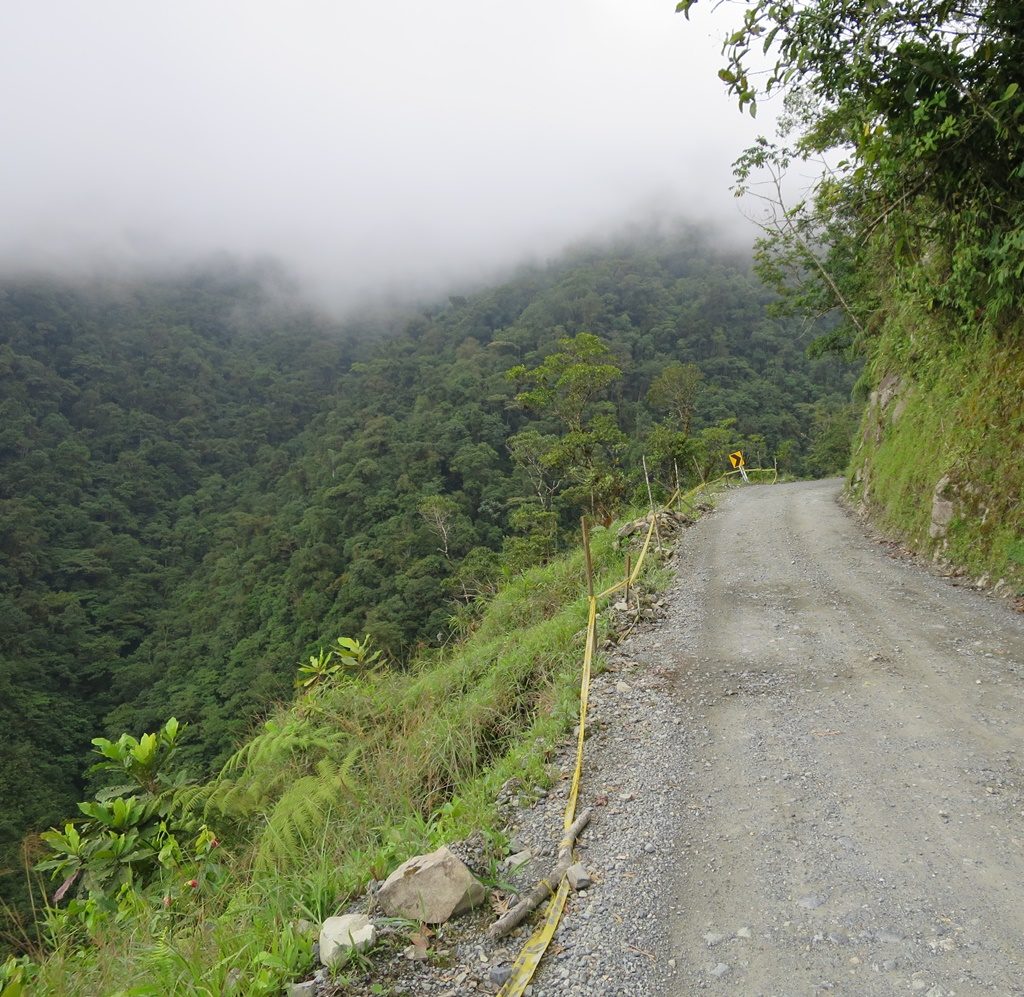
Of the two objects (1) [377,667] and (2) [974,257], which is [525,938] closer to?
(1) [377,667]

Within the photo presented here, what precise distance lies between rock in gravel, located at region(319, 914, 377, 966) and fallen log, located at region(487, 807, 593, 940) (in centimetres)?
57

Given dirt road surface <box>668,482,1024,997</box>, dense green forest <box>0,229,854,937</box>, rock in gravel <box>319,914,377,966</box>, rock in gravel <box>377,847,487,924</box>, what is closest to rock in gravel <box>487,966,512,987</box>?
rock in gravel <box>377,847,487,924</box>

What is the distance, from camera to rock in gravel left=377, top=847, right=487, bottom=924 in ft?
9.58

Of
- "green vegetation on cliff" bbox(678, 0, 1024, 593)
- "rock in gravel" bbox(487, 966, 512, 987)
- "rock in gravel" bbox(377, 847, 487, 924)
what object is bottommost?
"rock in gravel" bbox(487, 966, 512, 987)

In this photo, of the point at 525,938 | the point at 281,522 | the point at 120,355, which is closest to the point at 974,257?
the point at 525,938

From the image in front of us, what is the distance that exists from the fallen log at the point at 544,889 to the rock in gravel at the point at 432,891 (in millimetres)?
193

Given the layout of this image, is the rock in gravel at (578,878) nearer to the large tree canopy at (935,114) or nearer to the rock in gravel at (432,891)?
the rock in gravel at (432,891)

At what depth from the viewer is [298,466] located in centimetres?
6519

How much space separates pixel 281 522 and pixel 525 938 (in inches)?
2169

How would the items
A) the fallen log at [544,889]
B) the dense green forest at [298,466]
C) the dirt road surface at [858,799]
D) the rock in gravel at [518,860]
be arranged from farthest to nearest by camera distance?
the dense green forest at [298,466], the rock in gravel at [518,860], the fallen log at [544,889], the dirt road surface at [858,799]

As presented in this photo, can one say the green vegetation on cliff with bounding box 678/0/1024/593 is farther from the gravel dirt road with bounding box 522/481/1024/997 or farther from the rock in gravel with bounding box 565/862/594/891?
the rock in gravel with bounding box 565/862/594/891

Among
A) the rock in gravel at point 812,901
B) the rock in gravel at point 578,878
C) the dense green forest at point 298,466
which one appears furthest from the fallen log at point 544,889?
the dense green forest at point 298,466

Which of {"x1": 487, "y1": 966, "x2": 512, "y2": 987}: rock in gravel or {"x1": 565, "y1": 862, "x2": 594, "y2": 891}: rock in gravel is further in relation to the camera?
{"x1": 565, "y1": 862, "x2": 594, "y2": 891}: rock in gravel

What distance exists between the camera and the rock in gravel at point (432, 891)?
2.92 metres
